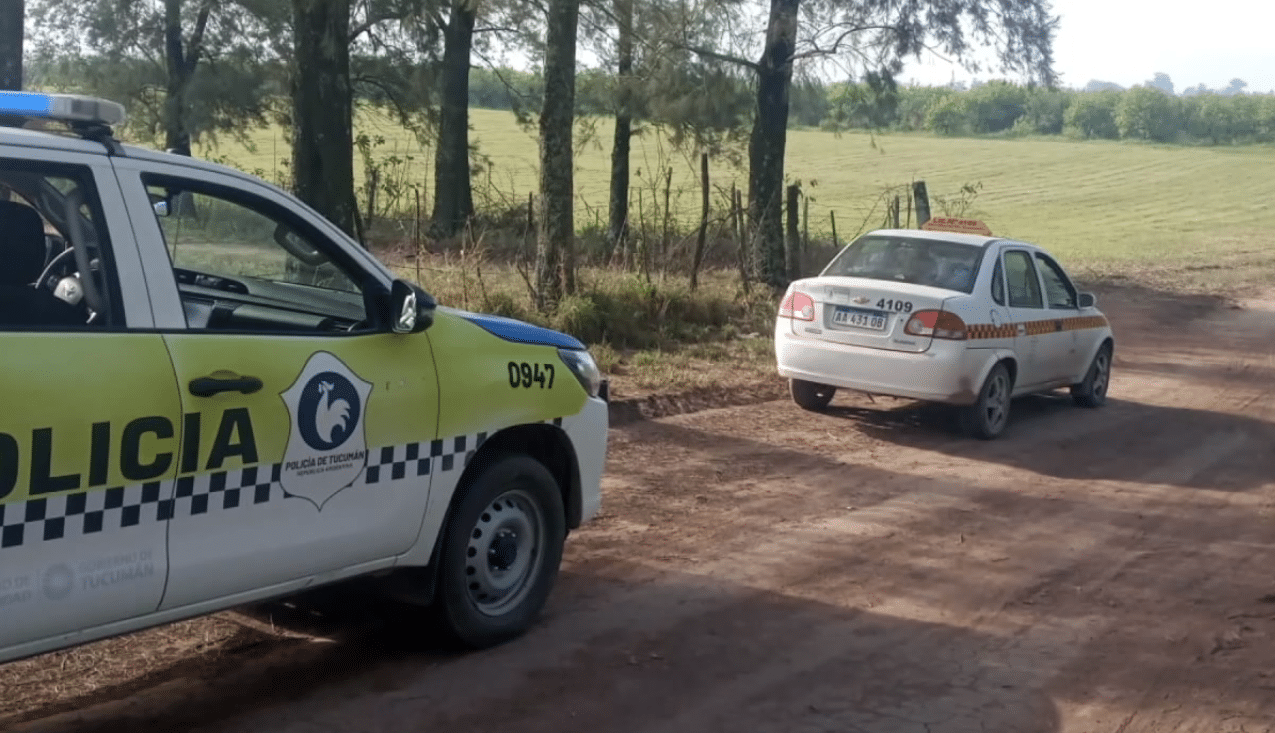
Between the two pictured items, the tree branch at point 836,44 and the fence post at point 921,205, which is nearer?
the tree branch at point 836,44

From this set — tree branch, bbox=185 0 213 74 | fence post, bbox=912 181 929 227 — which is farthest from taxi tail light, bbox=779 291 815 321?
tree branch, bbox=185 0 213 74

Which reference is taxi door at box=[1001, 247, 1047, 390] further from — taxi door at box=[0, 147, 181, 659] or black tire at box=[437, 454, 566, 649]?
taxi door at box=[0, 147, 181, 659]

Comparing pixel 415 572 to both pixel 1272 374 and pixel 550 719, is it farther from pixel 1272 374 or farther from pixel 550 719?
pixel 1272 374

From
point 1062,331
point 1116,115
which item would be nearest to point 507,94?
point 1062,331

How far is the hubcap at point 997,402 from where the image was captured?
1182cm

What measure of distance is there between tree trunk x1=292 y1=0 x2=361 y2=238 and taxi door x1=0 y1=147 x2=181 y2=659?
8688 mm

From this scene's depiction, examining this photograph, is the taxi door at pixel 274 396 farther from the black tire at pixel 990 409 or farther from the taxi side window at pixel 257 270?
the black tire at pixel 990 409

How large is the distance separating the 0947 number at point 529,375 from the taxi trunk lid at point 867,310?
5.71 meters

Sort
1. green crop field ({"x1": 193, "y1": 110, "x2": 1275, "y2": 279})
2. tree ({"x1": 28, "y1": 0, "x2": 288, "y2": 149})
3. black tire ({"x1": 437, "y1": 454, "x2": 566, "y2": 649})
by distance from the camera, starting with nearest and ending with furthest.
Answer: black tire ({"x1": 437, "y1": 454, "x2": 566, "y2": 649}) < tree ({"x1": 28, "y1": 0, "x2": 288, "y2": 149}) < green crop field ({"x1": 193, "y1": 110, "x2": 1275, "y2": 279})

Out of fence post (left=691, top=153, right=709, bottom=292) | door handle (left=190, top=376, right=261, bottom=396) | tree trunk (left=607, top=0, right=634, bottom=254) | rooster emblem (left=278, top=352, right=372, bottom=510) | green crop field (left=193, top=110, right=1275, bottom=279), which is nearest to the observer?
door handle (left=190, top=376, right=261, bottom=396)

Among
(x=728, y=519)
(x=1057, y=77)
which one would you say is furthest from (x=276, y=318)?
(x=1057, y=77)

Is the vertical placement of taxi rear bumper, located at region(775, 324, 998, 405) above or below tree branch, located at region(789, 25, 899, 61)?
below

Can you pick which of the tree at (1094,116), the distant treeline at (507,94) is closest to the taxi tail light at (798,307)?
the distant treeline at (507,94)

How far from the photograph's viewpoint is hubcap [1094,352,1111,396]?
13.9 metres
